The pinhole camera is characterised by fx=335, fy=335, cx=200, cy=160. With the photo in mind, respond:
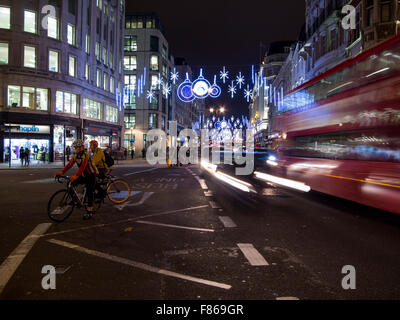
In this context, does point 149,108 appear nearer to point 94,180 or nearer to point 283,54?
point 283,54

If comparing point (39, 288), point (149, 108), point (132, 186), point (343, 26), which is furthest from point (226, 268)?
point (149, 108)

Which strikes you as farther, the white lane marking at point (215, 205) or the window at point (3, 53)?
the window at point (3, 53)

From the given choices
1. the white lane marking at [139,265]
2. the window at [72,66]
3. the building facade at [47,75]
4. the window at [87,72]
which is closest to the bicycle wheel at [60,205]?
the white lane marking at [139,265]

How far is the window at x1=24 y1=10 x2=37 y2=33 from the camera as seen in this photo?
3262cm

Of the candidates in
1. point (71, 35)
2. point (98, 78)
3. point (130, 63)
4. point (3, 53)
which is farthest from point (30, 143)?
point (130, 63)

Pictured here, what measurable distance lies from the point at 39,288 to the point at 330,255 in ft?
13.5

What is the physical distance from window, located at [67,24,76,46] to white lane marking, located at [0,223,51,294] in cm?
3456

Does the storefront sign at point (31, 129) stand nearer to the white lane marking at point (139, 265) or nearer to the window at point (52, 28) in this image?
the window at point (52, 28)

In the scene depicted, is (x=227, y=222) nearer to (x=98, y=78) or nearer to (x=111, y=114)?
(x=98, y=78)

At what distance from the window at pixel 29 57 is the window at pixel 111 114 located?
43.5 feet

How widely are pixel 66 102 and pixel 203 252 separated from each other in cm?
3483

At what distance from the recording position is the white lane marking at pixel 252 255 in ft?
15.7

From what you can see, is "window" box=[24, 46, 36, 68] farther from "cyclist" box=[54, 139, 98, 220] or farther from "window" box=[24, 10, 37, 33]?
"cyclist" box=[54, 139, 98, 220]

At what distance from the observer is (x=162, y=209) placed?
9266 mm
